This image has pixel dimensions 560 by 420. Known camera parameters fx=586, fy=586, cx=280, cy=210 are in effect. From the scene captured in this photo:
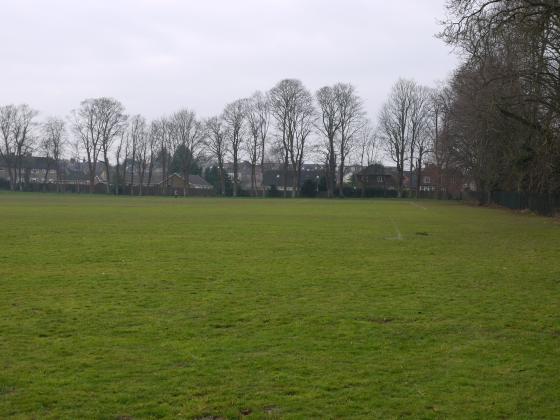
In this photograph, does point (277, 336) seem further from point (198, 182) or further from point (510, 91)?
point (198, 182)

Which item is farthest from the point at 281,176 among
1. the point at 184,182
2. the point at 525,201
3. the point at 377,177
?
the point at 525,201

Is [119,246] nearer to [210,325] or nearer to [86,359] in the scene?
[210,325]

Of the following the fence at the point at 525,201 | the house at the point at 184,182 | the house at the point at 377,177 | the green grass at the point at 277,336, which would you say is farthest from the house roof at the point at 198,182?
the green grass at the point at 277,336

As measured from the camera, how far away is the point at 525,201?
5188cm

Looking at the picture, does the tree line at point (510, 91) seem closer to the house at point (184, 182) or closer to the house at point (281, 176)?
the house at point (281, 176)

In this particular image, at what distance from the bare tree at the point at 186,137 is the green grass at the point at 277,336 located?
3786 inches

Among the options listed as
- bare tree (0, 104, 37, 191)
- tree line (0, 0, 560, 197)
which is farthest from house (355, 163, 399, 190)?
bare tree (0, 104, 37, 191)

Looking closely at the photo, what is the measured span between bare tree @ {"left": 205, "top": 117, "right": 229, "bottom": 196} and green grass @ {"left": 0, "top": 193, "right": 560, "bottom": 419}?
304ft

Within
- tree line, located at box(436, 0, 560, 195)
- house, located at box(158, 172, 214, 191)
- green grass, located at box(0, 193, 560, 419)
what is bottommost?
green grass, located at box(0, 193, 560, 419)

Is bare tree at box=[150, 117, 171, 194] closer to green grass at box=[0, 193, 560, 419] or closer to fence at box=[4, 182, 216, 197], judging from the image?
fence at box=[4, 182, 216, 197]

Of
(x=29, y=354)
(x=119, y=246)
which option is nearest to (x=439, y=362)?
(x=29, y=354)

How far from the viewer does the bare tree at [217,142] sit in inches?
4279

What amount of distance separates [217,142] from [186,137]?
746 centimetres

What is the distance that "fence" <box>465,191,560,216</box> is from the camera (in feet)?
144
